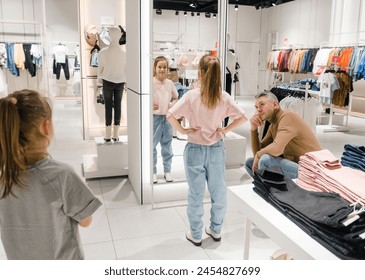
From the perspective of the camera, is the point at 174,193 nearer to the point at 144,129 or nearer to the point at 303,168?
the point at 144,129

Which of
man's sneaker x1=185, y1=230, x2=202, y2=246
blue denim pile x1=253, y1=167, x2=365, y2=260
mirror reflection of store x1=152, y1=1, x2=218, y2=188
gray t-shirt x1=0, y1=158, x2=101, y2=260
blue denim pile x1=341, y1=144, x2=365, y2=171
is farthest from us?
mirror reflection of store x1=152, y1=1, x2=218, y2=188

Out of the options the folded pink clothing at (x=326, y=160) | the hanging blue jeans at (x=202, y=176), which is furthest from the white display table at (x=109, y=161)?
the folded pink clothing at (x=326, y=160)

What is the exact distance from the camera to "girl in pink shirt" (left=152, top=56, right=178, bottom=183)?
151 inches

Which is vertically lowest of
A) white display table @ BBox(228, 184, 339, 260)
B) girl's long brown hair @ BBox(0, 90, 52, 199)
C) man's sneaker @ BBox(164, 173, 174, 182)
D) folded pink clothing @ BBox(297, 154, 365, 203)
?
man's sneaker @ BBox(164, 173, 174, 182)

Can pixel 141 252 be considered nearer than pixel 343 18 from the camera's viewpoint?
Yes

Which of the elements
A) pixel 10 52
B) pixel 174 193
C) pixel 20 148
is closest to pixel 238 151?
pixel 174 193

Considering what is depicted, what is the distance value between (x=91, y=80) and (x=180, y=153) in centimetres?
304

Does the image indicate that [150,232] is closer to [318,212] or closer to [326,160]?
[326,160]

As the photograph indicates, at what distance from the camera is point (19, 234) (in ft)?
4.42

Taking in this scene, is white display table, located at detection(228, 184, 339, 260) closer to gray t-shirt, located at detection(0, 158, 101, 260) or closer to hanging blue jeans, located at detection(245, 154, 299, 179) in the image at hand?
gray t-shirt, located at detection(0, 158, 101, 260)

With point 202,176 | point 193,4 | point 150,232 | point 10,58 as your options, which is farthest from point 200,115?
point 10,58

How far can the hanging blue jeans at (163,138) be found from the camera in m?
3.88

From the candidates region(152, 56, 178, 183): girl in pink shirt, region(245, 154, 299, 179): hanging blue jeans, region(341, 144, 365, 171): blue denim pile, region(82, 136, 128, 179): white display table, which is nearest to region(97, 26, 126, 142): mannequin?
region(82, 136, 128, 179): white display table

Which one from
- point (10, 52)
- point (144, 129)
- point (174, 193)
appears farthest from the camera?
point (10, 52)
